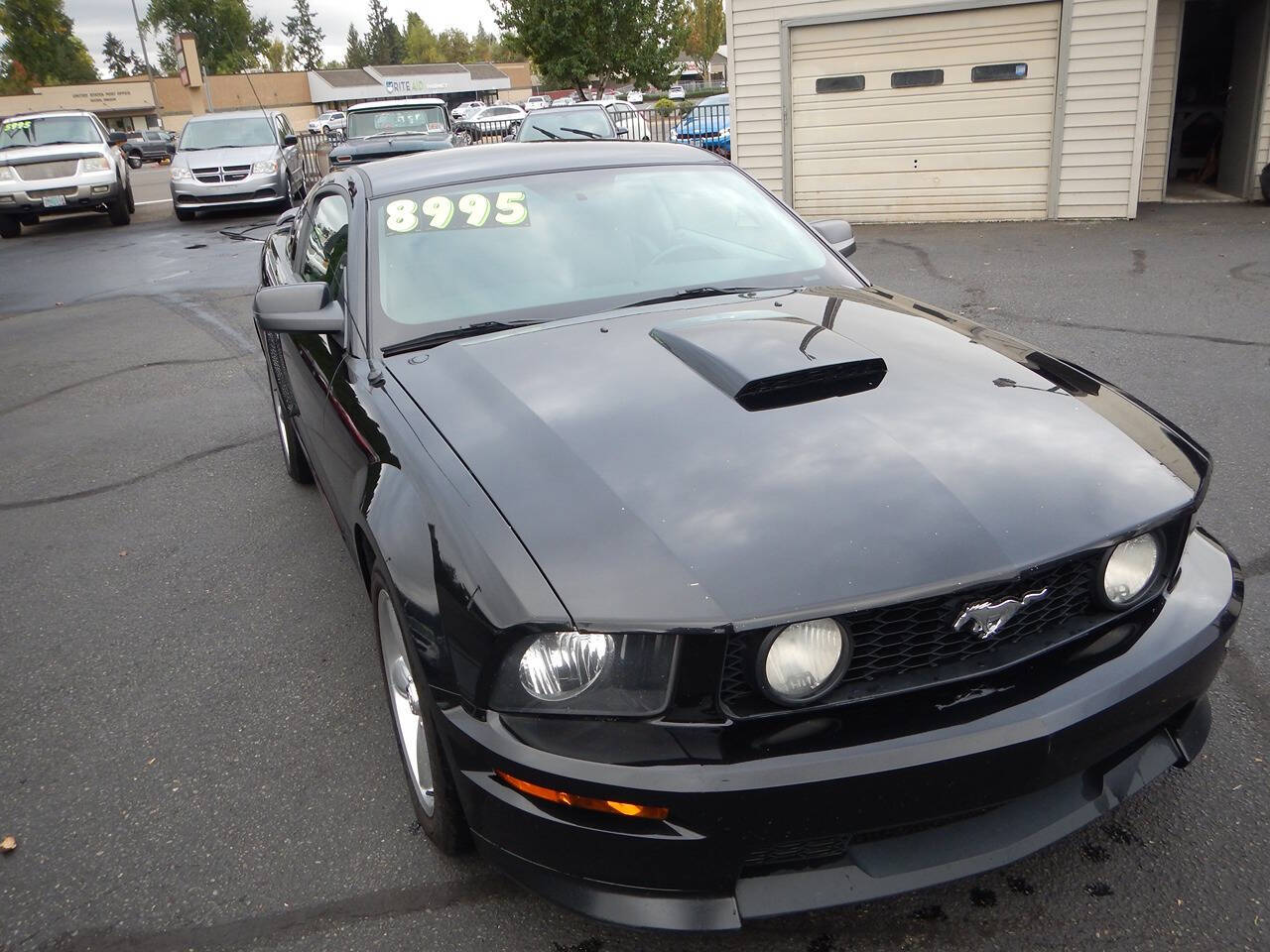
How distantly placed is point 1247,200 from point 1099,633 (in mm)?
12252

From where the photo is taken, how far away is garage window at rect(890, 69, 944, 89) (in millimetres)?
11883

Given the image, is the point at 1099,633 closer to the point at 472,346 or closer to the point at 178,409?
the point at 472,346

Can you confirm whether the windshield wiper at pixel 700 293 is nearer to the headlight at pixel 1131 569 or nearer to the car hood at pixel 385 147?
the headlight at pixel 1131 569

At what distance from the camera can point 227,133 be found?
16.6 metres

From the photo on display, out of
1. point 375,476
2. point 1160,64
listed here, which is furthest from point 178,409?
point 1160,64

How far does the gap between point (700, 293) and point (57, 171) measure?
1577 cm

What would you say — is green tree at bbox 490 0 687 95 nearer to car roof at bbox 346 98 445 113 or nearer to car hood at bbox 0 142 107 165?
car roof at bbox 346 98 445 113

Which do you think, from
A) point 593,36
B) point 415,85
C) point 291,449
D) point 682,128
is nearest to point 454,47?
point 415,85

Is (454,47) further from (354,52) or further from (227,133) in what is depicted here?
(227,133)

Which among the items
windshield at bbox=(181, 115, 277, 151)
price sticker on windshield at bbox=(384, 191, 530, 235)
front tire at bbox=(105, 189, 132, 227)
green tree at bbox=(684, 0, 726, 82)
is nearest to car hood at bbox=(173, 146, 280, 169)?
windshield at bbox=(181, 115, 277, 151)

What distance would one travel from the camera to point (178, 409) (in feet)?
21.2

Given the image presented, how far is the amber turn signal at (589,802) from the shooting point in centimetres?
179

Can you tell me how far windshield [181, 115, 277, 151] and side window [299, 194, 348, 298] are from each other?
1352 centimetres

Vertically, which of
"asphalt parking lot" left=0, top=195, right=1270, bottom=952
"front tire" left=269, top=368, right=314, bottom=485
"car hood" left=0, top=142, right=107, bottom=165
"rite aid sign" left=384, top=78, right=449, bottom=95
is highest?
"rite aid sign" left=384, top=78, right=449, bottom=95
